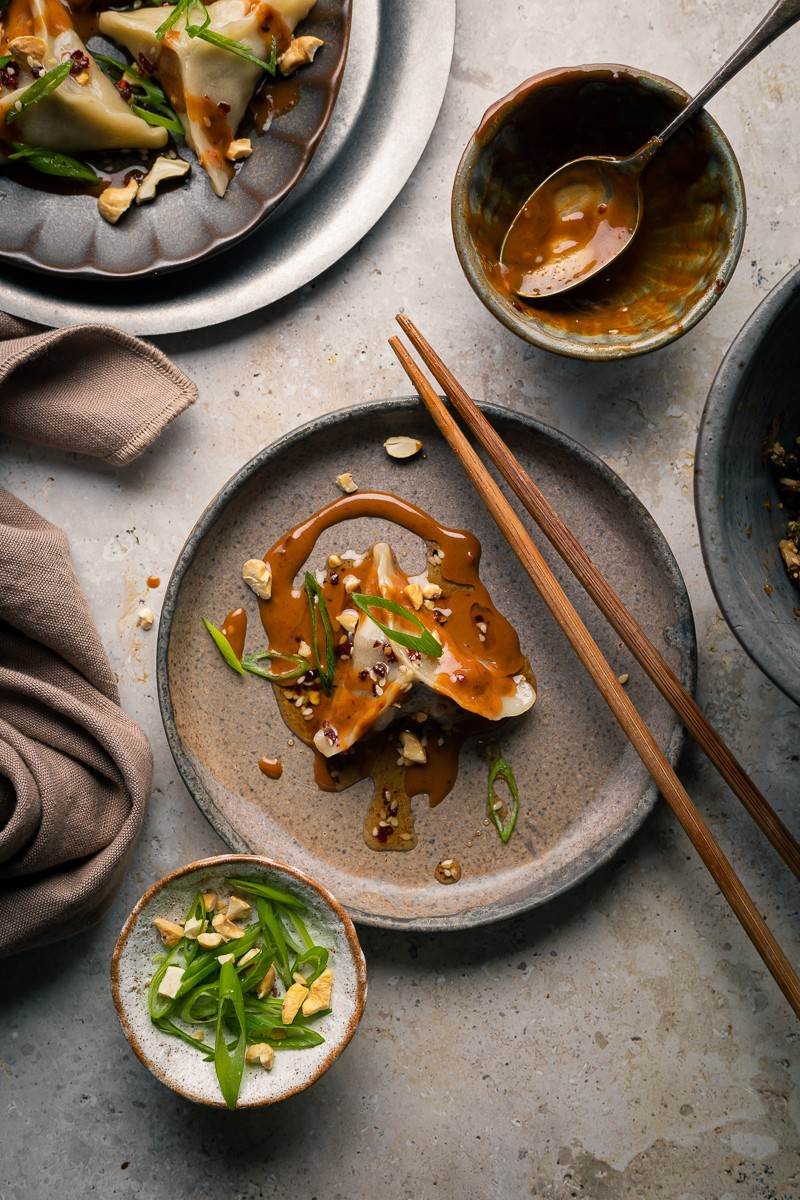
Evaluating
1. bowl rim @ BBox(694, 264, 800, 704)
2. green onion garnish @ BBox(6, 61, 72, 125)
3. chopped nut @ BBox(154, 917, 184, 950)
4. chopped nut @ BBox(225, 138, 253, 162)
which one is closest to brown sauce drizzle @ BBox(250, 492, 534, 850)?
chopped nut @ BBox(154, 917, 184, 950)

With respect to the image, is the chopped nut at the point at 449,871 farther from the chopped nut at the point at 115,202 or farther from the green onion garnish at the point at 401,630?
the chopped nut at the point at 115,202

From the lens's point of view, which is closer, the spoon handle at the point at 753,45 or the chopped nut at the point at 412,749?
the spoon handle at the point at 753,45

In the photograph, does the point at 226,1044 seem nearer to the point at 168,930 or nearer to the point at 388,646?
the point at 168,930

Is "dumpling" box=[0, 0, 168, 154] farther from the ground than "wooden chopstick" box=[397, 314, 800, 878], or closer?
farther from the ground

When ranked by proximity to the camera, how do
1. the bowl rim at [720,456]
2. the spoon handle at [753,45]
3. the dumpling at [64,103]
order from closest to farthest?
the bowl rim at [720,456]
the spoon handle at [753,45]
the dumpling at [64,103]

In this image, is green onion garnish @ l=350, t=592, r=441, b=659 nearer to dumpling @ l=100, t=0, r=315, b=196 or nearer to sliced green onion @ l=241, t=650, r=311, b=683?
sliced green onion @ l=241, t=650, r=311, b=683

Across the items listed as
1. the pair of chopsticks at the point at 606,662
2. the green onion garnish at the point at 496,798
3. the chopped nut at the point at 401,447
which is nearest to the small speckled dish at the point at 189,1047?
the green onion garnish at the point at 496,798
